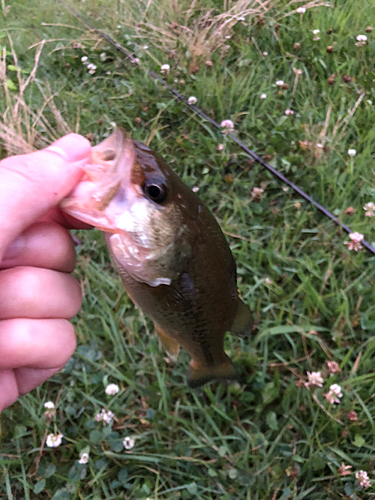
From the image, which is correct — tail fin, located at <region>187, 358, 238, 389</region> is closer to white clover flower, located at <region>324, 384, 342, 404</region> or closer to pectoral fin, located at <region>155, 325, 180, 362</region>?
pectoral fin, located at <region>155, 325, 180, 362</region>

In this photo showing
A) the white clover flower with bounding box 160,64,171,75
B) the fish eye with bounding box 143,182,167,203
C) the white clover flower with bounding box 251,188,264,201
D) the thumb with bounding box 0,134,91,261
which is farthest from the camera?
the white clover flower with bounding box 160,64,171,75

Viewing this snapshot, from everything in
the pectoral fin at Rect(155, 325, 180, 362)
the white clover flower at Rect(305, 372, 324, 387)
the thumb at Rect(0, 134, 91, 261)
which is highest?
the thumb at Rect(0, 134, 91, 261)

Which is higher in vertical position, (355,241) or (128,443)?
(355,241)

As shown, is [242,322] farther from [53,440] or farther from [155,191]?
[53,440]

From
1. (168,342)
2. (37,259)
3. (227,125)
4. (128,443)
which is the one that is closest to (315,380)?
(168,342)

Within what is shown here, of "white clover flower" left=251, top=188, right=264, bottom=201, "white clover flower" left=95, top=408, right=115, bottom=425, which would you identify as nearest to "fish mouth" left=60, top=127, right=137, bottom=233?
"white clover flower" left=95, top=408, right=115, bottom=425

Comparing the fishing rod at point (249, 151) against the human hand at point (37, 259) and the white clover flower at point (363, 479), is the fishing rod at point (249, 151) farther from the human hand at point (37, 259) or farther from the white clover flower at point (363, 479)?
the human hand at point (37, 259)
